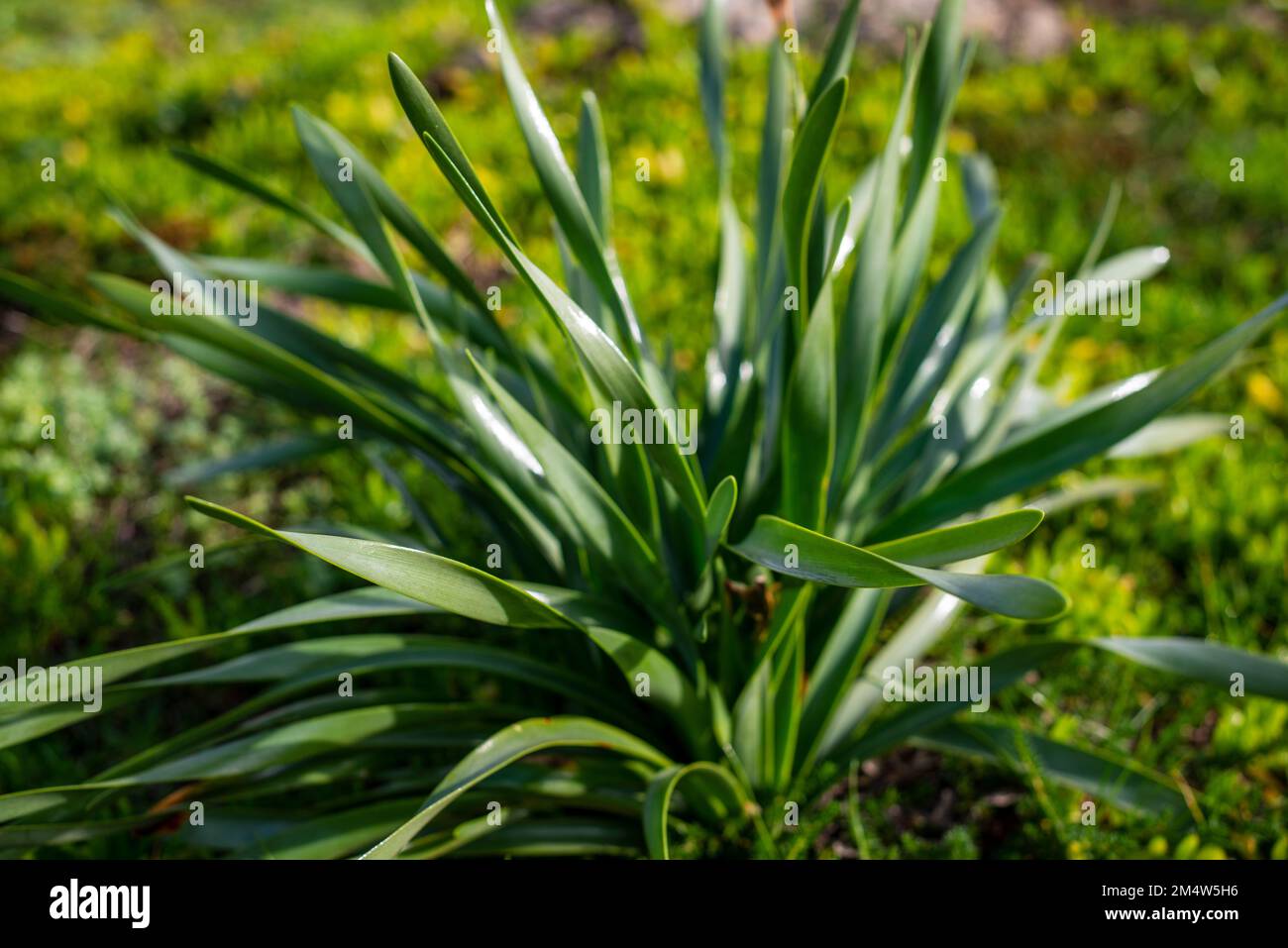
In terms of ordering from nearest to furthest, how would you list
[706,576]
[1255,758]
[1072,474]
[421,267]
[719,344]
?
1. [706,576]
2. [1255,758]
3. [719,344]
4. [1072,474]
5. [421,267]

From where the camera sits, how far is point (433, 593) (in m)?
1.19

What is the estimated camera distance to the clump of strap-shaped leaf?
51.8 inches

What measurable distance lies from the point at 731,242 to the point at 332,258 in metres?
1.76

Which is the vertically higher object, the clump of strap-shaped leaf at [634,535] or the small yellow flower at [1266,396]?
the small yellow flower at [1266,396]

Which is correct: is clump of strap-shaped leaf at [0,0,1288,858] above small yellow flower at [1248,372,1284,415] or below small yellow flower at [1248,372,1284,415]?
below

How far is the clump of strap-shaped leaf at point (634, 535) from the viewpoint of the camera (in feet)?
4.31

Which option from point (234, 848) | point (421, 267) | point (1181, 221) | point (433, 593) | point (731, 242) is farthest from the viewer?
point (1181, 221)

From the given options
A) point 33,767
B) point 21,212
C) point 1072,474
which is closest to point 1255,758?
point 1072,474

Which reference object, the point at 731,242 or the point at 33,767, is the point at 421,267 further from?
the point at 33,767

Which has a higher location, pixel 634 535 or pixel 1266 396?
pixel 1266 396

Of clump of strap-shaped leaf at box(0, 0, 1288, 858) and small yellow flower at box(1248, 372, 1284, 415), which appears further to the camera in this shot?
small yellow flower at box(1248, 372, 1284, 415)

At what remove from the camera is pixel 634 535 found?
4.49 ft

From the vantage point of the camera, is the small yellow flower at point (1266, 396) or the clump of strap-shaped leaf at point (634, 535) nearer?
the clump of strap-shaped leaf at point (634, 535)

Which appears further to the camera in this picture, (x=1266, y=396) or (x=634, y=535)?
(x=1266, y=396)
